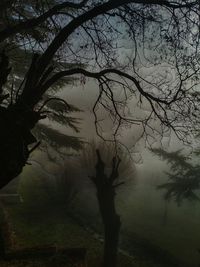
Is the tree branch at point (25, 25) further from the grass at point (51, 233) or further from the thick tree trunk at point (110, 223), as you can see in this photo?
the grass at point (51, 233)

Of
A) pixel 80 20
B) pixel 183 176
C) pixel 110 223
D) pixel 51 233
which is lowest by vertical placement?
pixel 51 233

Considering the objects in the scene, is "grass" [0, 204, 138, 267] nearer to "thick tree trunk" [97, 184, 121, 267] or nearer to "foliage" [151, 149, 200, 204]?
"thick tree trunk" [97, 184, 121, 267]

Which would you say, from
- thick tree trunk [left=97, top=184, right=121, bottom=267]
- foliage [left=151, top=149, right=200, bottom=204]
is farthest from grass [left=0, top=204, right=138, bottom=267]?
foliage [left=151, top=149, right=200, bottom=204]

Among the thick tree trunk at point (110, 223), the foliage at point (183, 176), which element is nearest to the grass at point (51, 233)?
the thick tree trunk at point (110, 223)

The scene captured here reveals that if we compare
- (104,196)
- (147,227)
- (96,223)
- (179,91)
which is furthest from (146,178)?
(179,91)

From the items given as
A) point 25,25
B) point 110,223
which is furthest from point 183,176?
point 25,25

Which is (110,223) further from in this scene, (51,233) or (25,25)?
(51,233)

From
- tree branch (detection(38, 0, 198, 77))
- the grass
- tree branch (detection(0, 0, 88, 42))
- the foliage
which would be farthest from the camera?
the foliage

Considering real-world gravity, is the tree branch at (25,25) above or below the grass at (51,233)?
above

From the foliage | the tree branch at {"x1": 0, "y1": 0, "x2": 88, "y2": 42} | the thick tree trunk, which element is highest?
the foliage

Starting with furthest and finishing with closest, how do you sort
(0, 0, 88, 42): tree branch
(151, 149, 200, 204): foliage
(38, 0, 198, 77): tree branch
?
1. (151, 149, 200, 204): foliage
2. (0, 0, 88, 42): tree branch
3. (38, 0, 198, 77): tree branch

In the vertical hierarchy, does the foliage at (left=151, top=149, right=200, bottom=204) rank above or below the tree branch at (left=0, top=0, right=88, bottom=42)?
above

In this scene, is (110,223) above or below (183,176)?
below

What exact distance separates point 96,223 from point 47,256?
16.6m
